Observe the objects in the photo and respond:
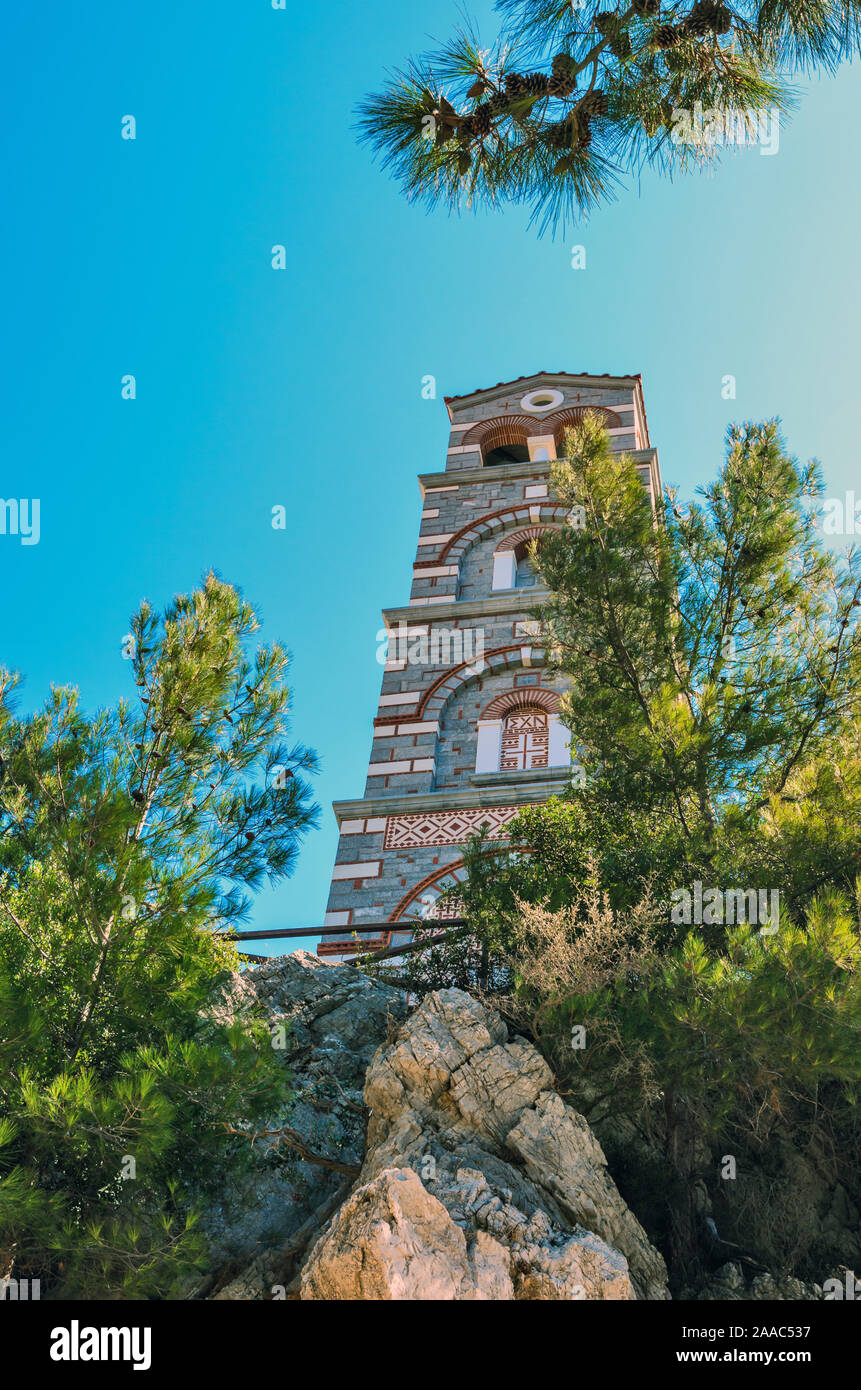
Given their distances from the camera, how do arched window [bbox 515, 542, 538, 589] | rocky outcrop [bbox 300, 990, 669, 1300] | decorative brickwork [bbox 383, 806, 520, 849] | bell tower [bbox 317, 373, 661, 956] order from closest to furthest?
rocky outcrop [bbox 300, 990, 669, 1300] < bell tower [bbox 317, 373, 661, 956] < decorative brickwork [bbox 383, 806, 520, 849] < arched window [bbox 515, 542, 538, 589]

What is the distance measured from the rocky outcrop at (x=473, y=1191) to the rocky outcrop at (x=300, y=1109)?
47 centimetres

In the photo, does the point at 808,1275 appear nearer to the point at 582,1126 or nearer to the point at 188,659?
the point at 582,1126

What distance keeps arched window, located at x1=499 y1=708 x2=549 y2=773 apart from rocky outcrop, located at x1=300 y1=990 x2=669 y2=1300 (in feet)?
23.7

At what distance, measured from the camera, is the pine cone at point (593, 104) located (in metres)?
6.68

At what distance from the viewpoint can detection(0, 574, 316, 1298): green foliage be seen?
5.30 m

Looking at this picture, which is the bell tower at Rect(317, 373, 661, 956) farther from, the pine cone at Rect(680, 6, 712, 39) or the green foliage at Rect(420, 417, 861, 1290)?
the pine cone at Rect(680, 6, 712, 39)

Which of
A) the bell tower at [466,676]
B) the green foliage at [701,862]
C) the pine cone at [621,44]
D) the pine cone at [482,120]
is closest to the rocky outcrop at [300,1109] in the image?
the green foliage at [701,862]

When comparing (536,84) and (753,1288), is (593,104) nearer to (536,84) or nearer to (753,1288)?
(536,84)

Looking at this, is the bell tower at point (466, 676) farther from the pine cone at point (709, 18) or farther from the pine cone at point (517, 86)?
the pine cone at point (709, 18)

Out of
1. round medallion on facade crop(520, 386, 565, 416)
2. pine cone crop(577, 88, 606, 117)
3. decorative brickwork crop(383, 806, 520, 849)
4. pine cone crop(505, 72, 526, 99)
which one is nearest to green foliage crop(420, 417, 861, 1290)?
pine cone crop(577, 88, 606, 117)
